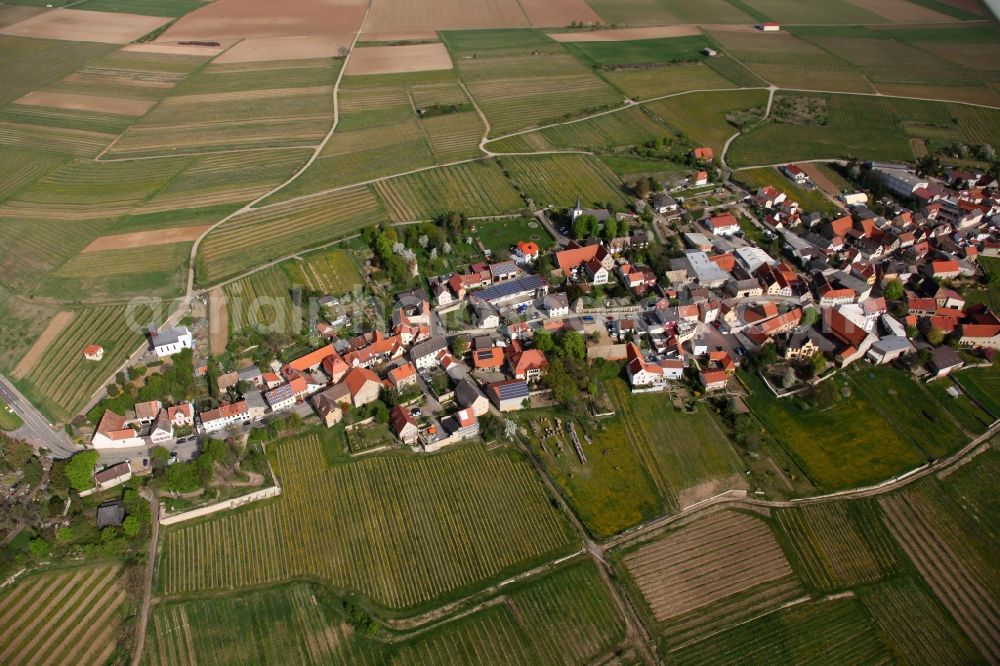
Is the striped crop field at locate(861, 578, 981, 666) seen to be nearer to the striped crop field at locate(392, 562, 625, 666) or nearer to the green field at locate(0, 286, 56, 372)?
the striped crop field at locate(392, 562, 625, 666)

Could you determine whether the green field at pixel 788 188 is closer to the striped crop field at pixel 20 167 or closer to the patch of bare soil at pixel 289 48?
the patch of bare soil at pixel 289 48

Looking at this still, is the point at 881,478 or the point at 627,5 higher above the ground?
the point at 627,5

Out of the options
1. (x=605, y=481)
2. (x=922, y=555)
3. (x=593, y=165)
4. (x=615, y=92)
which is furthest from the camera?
(x=615, y=92)

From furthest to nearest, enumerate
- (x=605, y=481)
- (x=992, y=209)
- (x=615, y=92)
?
(x=615, y=92) → (x=992, y=209) → (x=605, y=481)

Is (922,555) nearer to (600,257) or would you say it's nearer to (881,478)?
(881,478)

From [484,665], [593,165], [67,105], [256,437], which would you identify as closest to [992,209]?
[593,165]

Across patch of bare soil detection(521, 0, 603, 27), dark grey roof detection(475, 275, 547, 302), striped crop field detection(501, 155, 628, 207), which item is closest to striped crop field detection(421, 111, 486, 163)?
striped crop field detection(501, 155, 628, 207)

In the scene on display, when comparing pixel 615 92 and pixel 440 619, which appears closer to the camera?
pixel 440 619
